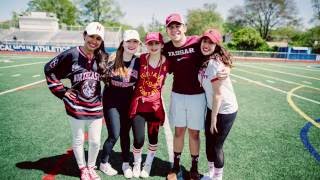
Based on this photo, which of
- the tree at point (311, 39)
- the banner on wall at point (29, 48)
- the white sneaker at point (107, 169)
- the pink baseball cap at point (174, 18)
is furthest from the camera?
the tree at point (311, 39)

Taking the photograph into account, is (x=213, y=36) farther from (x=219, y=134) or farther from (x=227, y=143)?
(x=227, y=143)

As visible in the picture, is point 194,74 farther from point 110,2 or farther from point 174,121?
point 110,2

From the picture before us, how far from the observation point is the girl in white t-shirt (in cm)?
337

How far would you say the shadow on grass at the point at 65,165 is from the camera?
4128 mm

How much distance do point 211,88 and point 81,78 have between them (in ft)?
5.58

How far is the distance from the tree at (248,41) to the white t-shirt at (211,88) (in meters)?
46.2

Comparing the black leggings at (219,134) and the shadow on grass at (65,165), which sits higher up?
the black leggings at (219,134)

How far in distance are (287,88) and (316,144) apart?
7.65 metres

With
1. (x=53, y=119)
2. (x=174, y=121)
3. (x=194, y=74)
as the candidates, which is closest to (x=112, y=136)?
(x=174, y=121)

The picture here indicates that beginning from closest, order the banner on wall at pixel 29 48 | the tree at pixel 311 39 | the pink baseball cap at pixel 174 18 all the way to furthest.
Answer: the pink baseball cap at pixel 174 18
the banner on wall at pixel 29 48
the tree at pixel 311 39

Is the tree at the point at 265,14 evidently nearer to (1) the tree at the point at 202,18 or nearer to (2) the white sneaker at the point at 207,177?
(1) the tree at the point at 202,18

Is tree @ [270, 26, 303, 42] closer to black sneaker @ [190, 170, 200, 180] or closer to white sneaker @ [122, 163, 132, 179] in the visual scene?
black sneaker @ [190, 170, 200, 180]

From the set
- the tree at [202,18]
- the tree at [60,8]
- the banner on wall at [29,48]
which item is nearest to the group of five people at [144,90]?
the banner on wall at [29,48]

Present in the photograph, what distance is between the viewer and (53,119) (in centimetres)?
677
